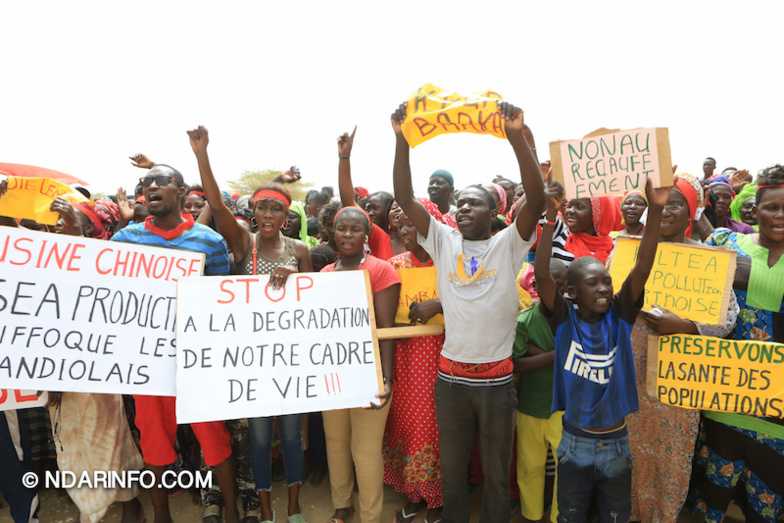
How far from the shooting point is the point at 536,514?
3.29 m

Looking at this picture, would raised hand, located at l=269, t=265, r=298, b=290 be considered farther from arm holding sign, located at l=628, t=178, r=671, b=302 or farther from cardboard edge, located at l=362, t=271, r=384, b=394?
arm holding sign, located at l=628, t=178, r=671, b=302

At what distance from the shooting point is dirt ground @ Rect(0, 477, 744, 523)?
352 centimetres

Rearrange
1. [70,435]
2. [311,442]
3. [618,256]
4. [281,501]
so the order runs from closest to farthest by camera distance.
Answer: [618,256] < [70,435] < [281,501] < [311,442]

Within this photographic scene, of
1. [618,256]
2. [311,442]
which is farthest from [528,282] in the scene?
[311,442]

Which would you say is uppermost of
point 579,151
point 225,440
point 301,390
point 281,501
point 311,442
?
point 579,151

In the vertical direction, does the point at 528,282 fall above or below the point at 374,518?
above

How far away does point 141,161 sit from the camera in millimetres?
3785

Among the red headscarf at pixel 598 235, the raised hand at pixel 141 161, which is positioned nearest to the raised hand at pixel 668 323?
the red headscarf at pixel 598 235

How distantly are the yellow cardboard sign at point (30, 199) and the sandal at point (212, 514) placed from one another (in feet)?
8.47

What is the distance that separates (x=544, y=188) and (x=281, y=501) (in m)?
3.30

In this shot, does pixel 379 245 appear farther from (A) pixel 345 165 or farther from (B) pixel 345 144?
(B) pixel 345 144

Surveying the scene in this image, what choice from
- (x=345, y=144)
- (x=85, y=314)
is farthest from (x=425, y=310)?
(x=85, y=314)

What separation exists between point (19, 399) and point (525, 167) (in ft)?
12.1

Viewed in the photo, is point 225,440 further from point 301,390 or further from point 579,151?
point 579,151
